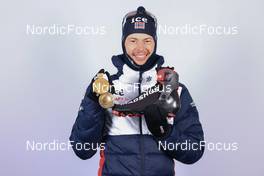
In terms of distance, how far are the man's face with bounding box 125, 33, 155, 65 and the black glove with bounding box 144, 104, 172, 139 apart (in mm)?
154

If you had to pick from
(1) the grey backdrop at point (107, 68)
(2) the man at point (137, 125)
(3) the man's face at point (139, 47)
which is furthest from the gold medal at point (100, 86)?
(1) the grey backdrop at point (107, 68)

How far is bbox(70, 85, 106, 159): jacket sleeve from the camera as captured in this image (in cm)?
133

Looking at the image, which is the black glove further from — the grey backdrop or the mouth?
the grey backdrop

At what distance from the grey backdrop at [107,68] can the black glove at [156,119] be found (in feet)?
0.99

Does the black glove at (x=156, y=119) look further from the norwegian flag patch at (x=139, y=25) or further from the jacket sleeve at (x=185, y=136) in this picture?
the norwegian flag patch at (x=139, y=25)

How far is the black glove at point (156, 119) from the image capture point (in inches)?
52.2

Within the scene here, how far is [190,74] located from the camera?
1.61 m

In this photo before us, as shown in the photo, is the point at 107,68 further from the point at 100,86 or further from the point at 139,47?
the point at 100,86

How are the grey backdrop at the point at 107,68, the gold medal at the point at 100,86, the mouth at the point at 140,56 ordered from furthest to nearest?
1. the grey backdrop at the point at 107,68
2. the mouth at the point at 140,56
3. the gold medal at the point at 100,86

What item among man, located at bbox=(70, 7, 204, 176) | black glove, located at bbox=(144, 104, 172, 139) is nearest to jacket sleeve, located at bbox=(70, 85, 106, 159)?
man, located at bbox=(70, 7, 204, 176)
